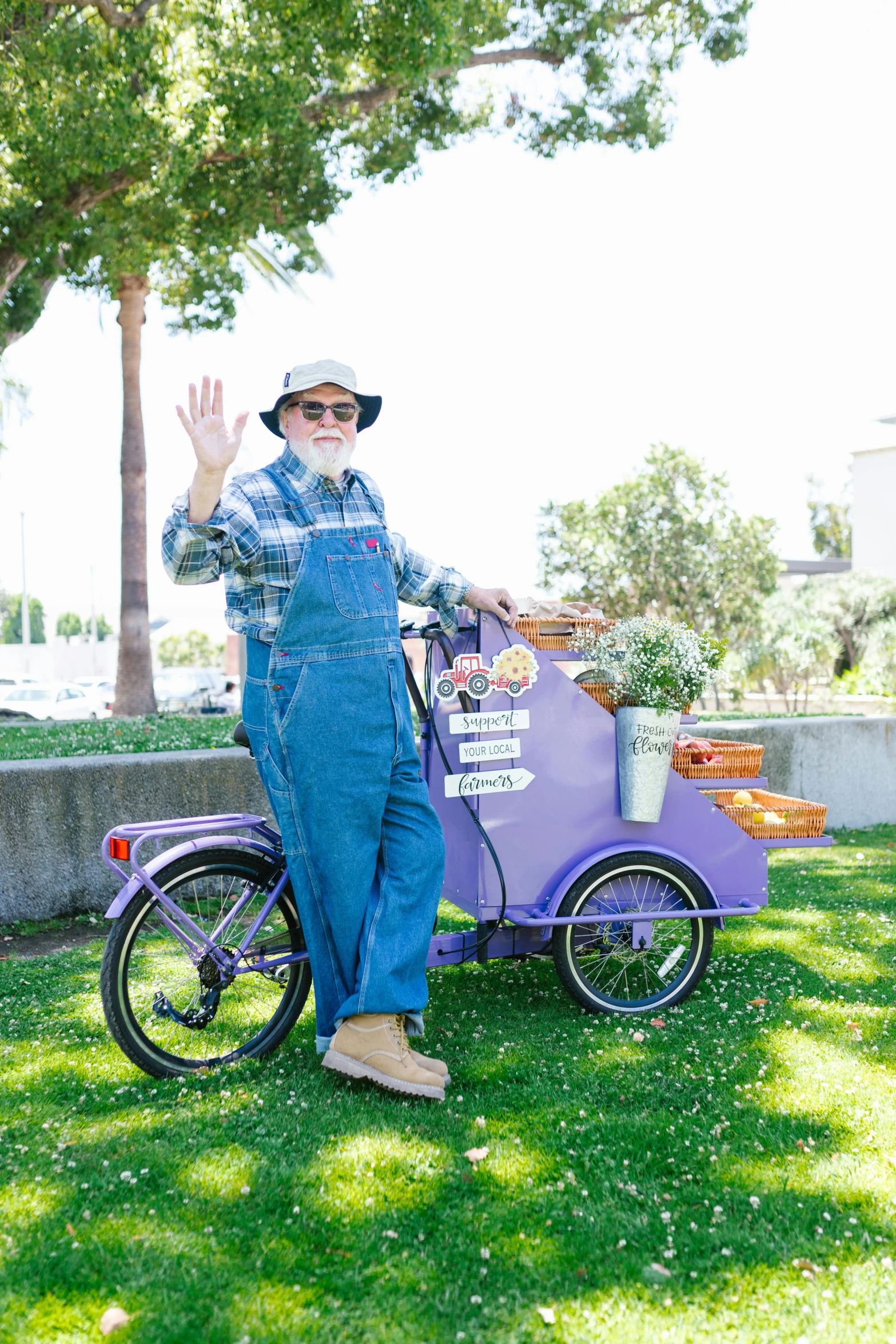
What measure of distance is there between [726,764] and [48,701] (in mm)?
22436

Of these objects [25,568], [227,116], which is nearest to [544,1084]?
[227,116]

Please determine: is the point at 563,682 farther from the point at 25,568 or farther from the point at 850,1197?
the point at 25,568

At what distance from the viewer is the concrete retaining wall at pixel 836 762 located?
7609 mm

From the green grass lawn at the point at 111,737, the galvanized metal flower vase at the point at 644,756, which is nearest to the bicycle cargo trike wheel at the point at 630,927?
the galvanized metal flower vase at the point at 644,756

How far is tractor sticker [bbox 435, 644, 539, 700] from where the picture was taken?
3516 mm

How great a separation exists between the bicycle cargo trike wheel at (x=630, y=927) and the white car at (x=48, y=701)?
20.9 meters

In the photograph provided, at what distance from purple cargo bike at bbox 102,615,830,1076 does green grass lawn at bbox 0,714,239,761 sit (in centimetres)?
214

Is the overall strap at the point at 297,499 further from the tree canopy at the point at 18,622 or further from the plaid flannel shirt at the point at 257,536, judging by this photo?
the tree canopy at the point at 18,622

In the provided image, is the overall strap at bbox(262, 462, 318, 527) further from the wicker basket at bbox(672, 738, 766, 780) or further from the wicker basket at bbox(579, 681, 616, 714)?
the wicker basket at bbox(672, 738, 766, 780)

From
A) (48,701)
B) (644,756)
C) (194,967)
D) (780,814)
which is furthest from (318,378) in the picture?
(48,701)

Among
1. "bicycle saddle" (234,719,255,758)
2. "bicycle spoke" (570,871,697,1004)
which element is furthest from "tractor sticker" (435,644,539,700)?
"bicycle spoke" (570,871,697,1004)

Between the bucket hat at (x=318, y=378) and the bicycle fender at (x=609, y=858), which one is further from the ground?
the bucket hat at (x=318, y=378)

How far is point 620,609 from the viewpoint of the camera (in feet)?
66.8

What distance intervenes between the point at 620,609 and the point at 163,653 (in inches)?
1684
